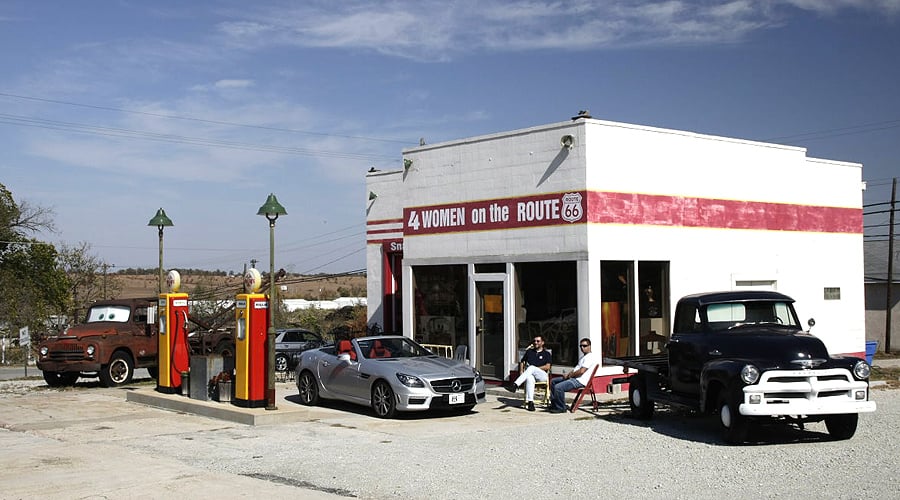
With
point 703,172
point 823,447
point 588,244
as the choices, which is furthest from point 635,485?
point 703,172

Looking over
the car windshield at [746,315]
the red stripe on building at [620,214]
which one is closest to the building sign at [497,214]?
the red stripe on building at [620,214]

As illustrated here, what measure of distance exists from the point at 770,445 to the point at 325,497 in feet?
20.7

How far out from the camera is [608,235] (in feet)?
61.0

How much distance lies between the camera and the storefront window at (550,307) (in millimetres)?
18641

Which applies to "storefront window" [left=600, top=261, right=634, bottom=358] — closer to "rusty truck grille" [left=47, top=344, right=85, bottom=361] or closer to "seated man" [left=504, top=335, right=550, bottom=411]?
"seated man" [left=504, top=335, right=550, bottom=411]

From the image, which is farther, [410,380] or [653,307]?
[653,307]

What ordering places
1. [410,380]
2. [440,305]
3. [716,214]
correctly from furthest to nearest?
[440,305], [716,214], [410,380]

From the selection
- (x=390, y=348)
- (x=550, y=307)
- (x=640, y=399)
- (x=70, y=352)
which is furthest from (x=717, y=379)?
(x=70, y=352)

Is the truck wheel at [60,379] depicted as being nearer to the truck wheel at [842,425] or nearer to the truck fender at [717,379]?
the truck fender at [717,379]

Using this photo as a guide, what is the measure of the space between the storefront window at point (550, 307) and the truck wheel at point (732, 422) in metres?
5.88

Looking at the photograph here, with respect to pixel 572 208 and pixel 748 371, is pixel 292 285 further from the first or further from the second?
pixel 748 371

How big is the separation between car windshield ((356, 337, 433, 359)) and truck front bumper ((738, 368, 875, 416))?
23.5ft

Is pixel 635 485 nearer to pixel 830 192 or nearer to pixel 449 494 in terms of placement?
pixel 449 494

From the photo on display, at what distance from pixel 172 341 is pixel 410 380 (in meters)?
6.58
